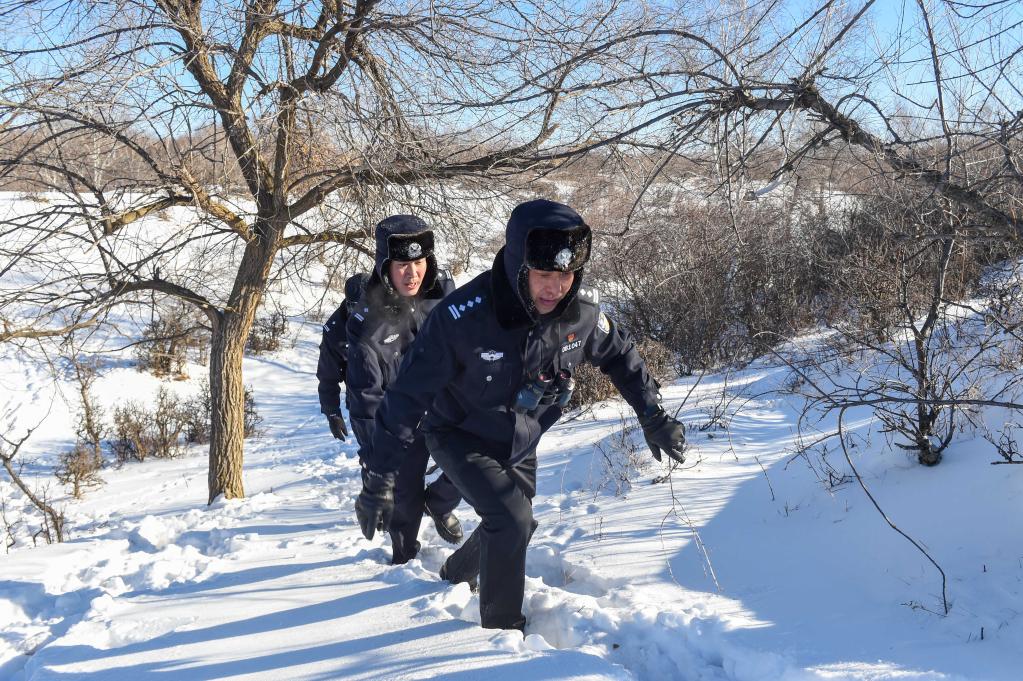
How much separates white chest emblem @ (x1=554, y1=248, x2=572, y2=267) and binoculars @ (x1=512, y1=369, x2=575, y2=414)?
0.46m

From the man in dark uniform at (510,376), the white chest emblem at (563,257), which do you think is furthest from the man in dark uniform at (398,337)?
the white chest emblem at (563,257)

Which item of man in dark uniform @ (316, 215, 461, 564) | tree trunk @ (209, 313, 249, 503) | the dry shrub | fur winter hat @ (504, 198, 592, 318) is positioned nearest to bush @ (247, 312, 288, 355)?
the dry shrub

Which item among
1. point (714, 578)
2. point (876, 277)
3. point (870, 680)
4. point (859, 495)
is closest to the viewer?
point (870, 680)

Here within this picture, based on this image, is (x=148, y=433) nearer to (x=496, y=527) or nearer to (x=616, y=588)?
(x=616, y=588)

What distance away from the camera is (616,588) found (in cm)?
331

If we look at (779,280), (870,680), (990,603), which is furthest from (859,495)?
(779,280)

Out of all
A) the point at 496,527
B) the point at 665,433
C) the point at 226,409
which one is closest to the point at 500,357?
the point at 496,527

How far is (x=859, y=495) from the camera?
12.4 ft

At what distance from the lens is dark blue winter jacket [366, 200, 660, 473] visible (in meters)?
2.56

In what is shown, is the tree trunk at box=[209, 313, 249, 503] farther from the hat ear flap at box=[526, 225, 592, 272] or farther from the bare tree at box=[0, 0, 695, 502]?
the hat ear flap at box=[526, 225, 592, 272]

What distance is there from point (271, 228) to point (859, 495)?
424 centimetres

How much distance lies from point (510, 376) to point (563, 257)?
50 cm

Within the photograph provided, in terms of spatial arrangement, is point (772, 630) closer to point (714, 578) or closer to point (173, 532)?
point (714, 578)

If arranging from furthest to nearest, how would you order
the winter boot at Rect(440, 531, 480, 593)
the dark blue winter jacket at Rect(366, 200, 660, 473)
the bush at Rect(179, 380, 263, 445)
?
the bush at Rect(179, 380, 263, 445) < the winter boot at Rect(440, 531, 480, 593) < the dark blue winter jacket at Rect(366, 200, 660, 473)
